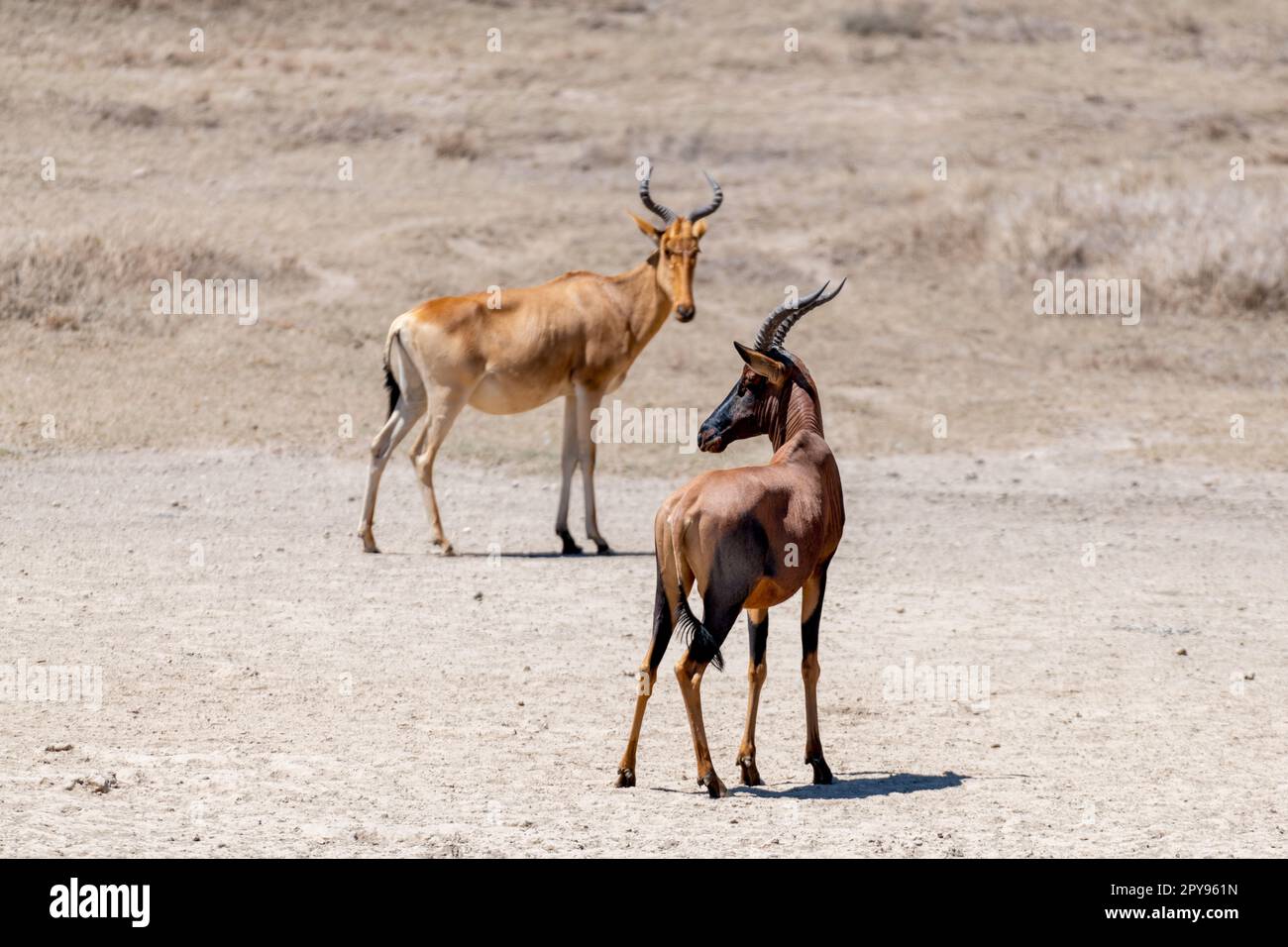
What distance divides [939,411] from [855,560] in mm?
6070

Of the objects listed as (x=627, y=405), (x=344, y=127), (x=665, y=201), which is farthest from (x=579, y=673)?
(x=344, y=127)

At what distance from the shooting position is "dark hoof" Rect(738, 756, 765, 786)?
27.8 feet

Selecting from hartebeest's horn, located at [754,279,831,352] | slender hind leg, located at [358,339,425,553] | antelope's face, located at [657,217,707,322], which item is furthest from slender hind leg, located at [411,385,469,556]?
hartebeest's horn, located at [754,279,831,352]

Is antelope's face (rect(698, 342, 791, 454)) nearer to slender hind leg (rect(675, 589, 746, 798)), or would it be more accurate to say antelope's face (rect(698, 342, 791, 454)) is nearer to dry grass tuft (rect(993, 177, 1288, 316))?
slender hind leg (rect(675, 589, 746, 798))

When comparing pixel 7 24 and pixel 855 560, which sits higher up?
pixel 7 24

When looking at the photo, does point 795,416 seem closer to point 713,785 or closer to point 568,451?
point 713,785

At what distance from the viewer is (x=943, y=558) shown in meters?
14.4

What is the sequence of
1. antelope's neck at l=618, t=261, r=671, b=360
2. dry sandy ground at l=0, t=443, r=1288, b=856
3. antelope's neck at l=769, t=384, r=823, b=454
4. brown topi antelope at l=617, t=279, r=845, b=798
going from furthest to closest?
1. antelope's neck at l=618, t=261, r=671, b=360
2. antelope's neck at l=769, t=384, r=823, b=454
3. brown topi antelope at l=617, t=279, r=845, b=798
4. dry sandy ground at l=0, t=443, r=1288, b=856

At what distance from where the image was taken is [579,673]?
35.6 ft

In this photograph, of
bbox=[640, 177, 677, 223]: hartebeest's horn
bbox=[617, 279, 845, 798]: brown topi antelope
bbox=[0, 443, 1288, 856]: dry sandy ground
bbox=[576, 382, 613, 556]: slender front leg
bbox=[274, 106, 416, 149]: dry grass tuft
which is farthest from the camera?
bbox=[274, 106, 416, 149]: dry grass tuft

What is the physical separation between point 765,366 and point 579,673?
280 centimetres

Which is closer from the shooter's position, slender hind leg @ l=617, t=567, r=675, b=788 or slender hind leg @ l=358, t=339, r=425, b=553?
slender hind leg @ l=617, t=567, r=675, b=788
